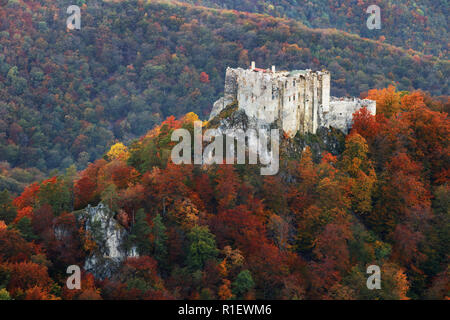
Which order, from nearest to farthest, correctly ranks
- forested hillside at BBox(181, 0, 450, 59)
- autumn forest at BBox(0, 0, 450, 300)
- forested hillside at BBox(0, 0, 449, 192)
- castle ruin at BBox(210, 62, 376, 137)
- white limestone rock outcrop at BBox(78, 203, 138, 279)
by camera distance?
autumn forest at BBox(0, 0, 450, 300)
white limestone rock outcrop at BBox(78, 203, 138, 279)
castle ruin at BBox(210, 62, 376, 137)
forested hillside at BBox(0, 0, 449, 192)
forested hillside at BBox(181, 0, 450, 59)

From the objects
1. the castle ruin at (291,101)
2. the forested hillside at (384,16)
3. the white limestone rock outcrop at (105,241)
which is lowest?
the white limestone rock outcrop at (105,241)

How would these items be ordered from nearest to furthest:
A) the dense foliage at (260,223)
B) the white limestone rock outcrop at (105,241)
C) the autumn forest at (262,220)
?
1. the dense foliage at (260,223)
2. the autumn forest at (262,220)
3. the white limestone rock outcrop at (105,241)

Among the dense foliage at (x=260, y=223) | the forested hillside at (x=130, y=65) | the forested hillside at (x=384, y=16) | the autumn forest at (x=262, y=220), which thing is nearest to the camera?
the dense foliage at (x=260, y=223)

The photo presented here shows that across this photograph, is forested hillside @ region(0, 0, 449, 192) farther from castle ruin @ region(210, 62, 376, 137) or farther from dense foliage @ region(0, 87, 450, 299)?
castle ruin @ region(210, 62, 376, 137)

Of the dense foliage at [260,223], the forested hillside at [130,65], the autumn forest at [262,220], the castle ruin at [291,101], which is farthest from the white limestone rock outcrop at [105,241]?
the forested hillside at [130,65]

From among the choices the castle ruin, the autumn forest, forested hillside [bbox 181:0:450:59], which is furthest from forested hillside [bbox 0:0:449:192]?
the castle ruin

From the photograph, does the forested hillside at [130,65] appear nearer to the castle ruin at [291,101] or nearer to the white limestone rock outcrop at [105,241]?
the castle ruin at [291,101]
